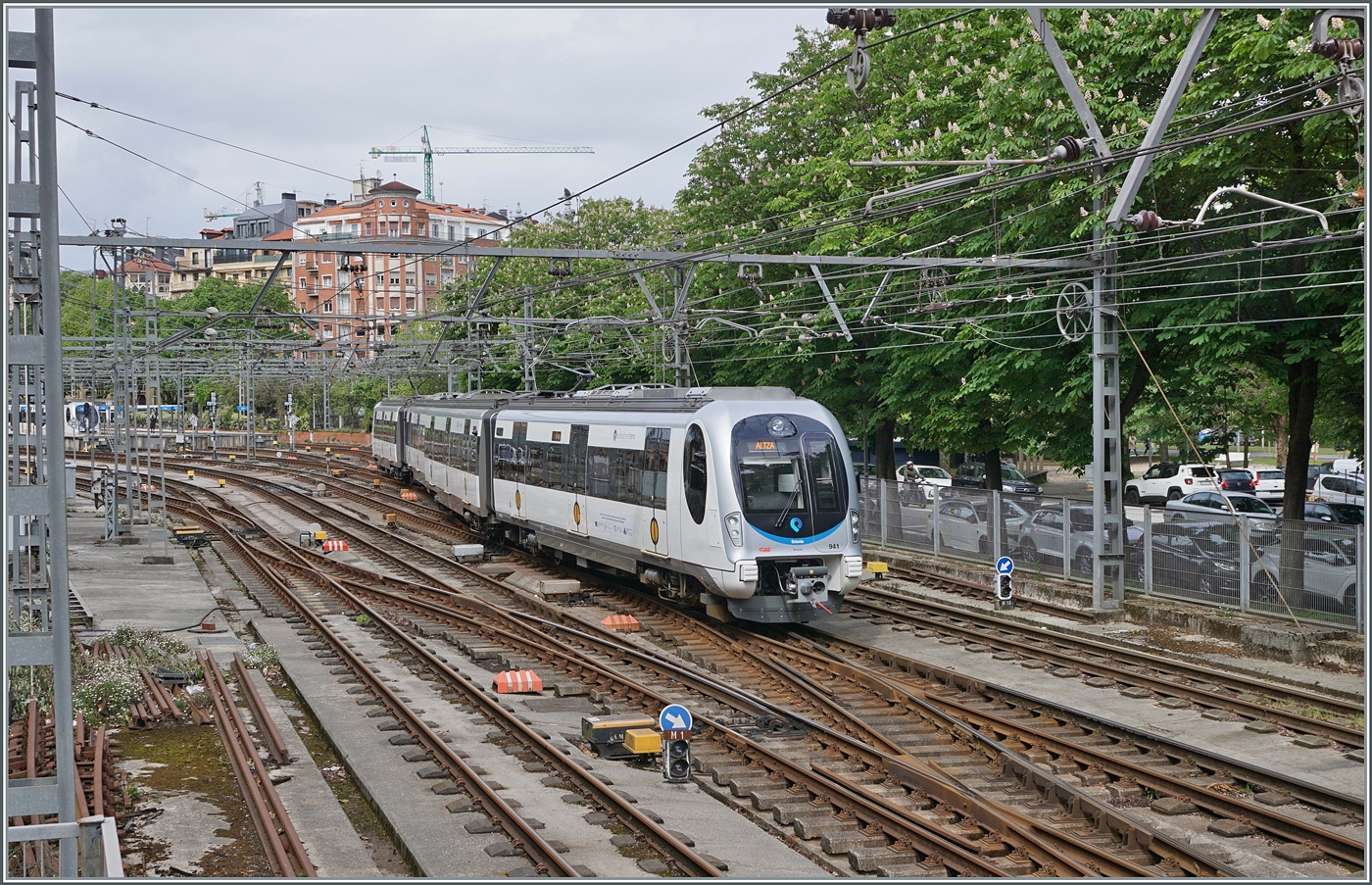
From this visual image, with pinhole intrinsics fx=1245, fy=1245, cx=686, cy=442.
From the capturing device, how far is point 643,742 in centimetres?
1255

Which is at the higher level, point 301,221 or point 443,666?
point 301,221

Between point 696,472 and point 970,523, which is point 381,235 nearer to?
point 970,523

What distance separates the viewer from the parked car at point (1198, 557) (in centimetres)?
1870

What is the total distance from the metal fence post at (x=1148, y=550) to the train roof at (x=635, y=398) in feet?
20.5

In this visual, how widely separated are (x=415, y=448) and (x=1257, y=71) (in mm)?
32220

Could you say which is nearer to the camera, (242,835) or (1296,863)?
(1296,863)

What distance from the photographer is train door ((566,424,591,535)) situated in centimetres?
2248

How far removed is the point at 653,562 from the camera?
19.8m

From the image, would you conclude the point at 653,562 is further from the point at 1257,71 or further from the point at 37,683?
the point at 1257,71

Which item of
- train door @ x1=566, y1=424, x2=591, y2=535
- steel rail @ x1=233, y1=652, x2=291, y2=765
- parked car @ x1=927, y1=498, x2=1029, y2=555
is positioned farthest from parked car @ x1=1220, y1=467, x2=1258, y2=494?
steel rail @ x1=233, y1=652, x2=291, y2=765

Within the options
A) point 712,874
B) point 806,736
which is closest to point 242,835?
point 712,874

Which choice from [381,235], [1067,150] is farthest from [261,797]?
[381,235]

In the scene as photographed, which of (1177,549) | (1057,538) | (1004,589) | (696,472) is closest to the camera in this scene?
(696,472)

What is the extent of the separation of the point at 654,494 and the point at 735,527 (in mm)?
2447
